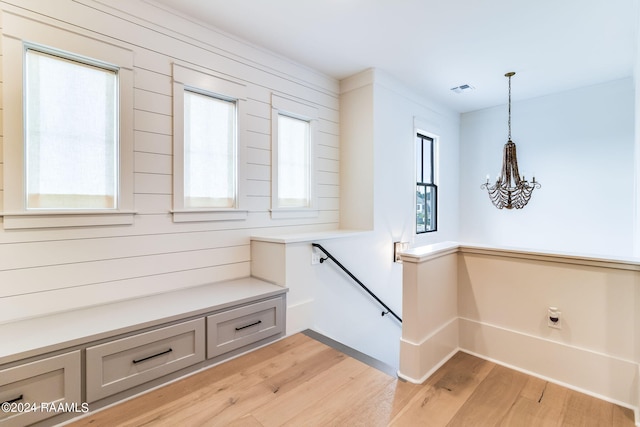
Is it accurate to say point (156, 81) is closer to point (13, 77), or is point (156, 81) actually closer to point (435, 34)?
point (13, 77)

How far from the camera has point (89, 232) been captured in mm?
2248

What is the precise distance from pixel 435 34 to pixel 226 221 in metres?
2.87

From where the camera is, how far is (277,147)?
342 centimetres

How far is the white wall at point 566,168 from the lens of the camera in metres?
4.16

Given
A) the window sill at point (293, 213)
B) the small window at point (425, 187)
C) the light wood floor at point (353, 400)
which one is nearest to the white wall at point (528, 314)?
the light wood floor at point (353, 400)

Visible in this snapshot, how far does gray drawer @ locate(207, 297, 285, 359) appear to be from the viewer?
2258 mm

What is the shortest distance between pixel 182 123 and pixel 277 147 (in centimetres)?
105

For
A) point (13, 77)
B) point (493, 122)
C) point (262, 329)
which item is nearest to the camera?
point (13, 77)

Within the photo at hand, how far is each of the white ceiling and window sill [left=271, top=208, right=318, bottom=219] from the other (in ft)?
5.90

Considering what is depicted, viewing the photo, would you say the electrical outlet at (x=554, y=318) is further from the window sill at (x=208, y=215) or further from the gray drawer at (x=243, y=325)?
the window sill at (x=208, y=215)

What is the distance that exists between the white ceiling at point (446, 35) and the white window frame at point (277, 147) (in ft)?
1.80

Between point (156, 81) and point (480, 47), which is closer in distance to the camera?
point (156, 81)

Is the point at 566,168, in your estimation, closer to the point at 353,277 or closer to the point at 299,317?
the point at 353,277

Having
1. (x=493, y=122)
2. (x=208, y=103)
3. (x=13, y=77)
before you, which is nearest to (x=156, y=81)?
(x=208, y=103)
